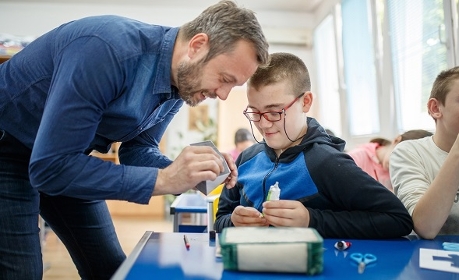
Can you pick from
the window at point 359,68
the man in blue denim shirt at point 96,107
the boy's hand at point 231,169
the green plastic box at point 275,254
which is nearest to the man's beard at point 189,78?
the man in blue denim shirt at point 96,107

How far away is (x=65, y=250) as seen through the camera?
3771 millimetres

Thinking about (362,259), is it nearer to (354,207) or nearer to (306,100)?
(354,207)

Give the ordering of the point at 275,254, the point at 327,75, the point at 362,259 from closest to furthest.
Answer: the point at 275,254, the point at 362,259, the point at 327,75

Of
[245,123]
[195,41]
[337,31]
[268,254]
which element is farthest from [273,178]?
[245,123]

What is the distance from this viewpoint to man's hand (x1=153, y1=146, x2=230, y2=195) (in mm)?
935

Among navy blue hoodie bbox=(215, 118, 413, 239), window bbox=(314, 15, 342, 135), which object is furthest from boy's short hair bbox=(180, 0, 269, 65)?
window bbox=(314, 15, 342, 135)

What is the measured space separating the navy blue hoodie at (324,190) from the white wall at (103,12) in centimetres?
434

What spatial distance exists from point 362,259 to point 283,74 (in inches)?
26.9

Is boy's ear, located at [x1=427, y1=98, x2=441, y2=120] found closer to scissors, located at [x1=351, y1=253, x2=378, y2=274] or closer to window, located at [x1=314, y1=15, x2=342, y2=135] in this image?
scissors, located at [x1=351, y1=253, x2=378, y2=274]

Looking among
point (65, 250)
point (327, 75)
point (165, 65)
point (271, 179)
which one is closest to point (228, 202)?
point (271, 179)

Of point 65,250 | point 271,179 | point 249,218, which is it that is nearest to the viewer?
point 249,218

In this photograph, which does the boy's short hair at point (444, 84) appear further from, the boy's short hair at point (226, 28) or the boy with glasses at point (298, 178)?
the boy's short hair at point (226, 28)

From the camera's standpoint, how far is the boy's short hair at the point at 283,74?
1347mm

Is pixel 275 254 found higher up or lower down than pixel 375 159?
lower down
